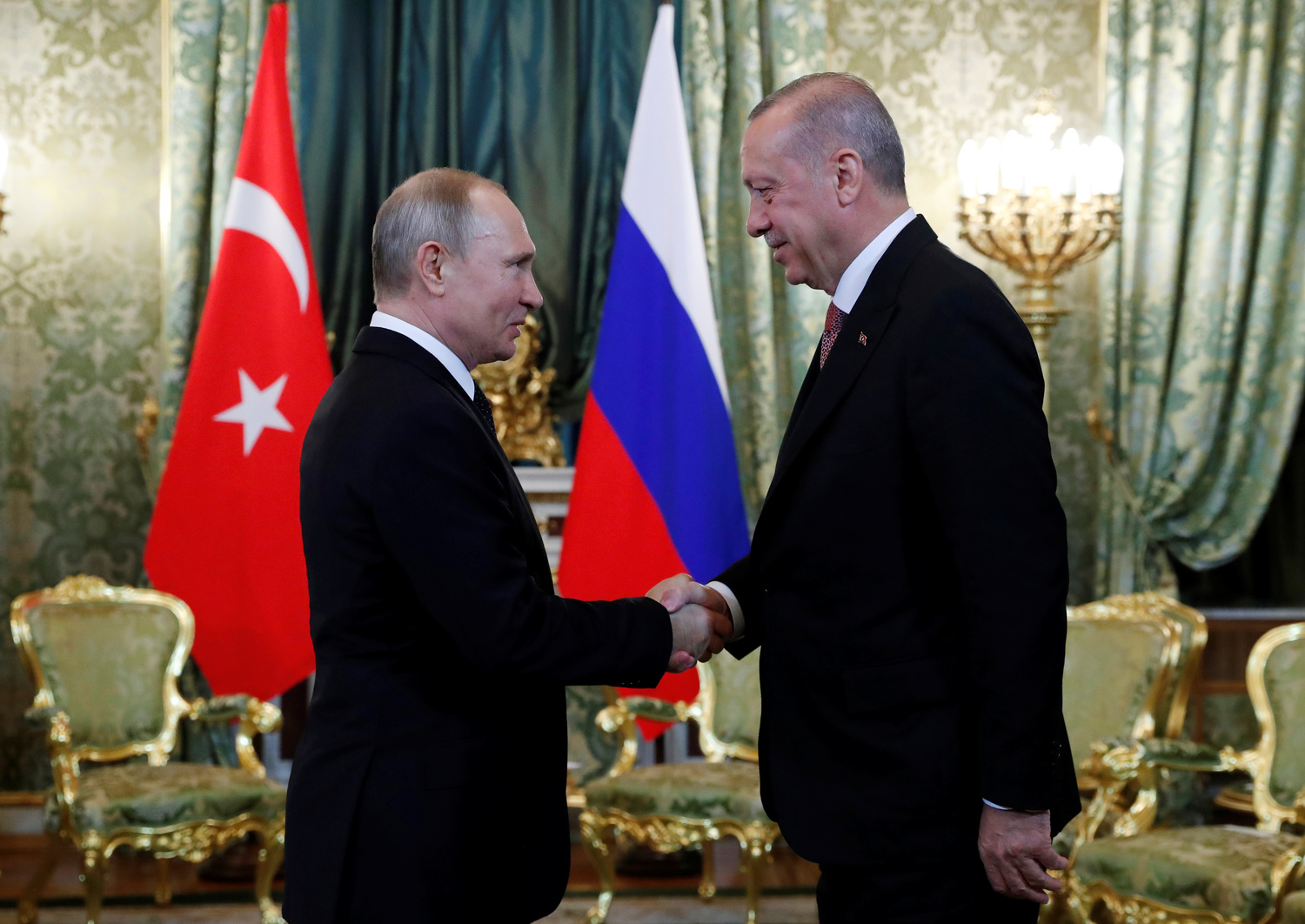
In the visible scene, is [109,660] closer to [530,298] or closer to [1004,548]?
[530,298]

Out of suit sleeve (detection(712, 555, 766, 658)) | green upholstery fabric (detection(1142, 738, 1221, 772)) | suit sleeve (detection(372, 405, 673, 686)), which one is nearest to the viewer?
suit sleeve (detection(372, 405, 673, 686))

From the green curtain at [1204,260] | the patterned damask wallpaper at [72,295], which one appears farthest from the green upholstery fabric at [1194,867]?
the patterned damask wallpaper at [72,295]

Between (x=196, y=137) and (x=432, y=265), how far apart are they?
3212 millimetres

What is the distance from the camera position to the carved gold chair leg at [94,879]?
3.61m

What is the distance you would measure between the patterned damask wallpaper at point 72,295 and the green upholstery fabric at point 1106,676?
3.36 m

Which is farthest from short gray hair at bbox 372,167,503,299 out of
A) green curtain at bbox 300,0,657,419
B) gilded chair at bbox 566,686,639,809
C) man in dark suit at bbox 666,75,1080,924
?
gilded chair at bbox 566,686,639,809

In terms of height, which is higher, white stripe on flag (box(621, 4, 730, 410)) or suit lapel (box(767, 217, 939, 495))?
white stripe on flag (box(621, 4, 730, 410))

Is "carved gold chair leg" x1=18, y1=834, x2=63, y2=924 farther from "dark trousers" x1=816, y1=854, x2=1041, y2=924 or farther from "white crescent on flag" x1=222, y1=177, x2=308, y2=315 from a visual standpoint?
"dark trousers" x1=816, y1=854, x2=1041, y2=924

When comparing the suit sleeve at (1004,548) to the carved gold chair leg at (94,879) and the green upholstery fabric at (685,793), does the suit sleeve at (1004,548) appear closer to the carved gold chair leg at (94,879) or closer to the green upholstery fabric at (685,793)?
the green upholstery fabric at (685,793)

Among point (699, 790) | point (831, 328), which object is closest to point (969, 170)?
point (699, 790)

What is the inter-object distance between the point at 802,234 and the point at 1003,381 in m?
0.41

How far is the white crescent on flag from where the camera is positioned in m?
4.07

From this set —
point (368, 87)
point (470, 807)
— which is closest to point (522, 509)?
point (470, 807)

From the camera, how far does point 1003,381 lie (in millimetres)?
1600
